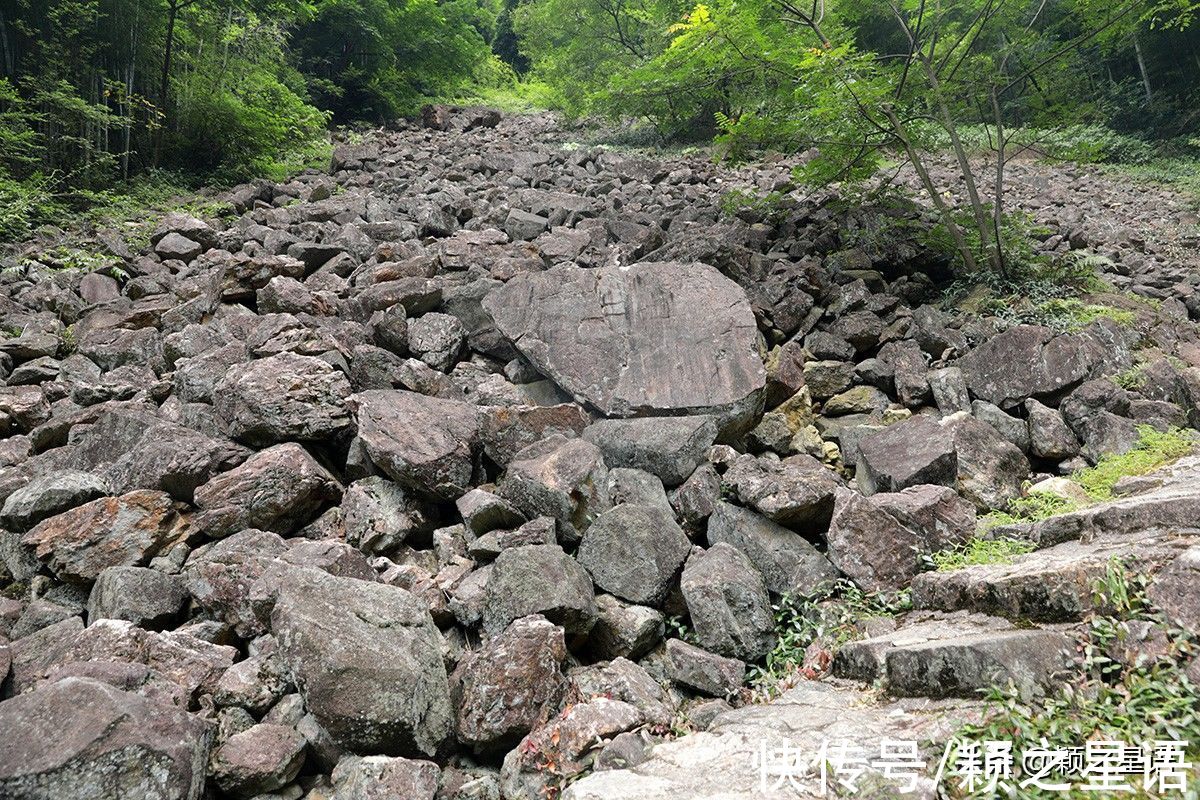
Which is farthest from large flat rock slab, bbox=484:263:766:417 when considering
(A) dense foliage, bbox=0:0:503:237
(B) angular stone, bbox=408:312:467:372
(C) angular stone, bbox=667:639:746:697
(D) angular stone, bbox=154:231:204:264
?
(A) dense foliage, bbox=0:0:503:237

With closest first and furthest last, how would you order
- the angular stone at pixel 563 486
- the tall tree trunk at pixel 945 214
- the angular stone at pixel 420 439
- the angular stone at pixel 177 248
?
the angular stone at pixel 563 486 → the angular stone at pixel 420 439 → the tall tree trunk at pixel 945 214 → the angular stone at pixel 177 248

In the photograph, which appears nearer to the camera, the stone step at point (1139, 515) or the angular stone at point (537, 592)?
the stone step at point (1139, 515)

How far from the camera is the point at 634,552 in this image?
4992 mm

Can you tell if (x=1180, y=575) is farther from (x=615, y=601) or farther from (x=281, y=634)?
(x=281, y=634)

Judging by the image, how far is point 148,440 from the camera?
19.6 ft

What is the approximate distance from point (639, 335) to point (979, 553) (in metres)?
4.32

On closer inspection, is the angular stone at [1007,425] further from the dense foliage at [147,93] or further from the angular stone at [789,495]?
the dense foliage at [147,93]

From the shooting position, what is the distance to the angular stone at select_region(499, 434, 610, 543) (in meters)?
5.41

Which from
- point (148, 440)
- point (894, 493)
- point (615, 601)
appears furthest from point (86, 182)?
Answer: point (894, 493)

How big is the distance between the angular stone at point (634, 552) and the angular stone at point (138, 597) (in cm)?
301

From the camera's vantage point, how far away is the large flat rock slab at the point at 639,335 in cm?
711

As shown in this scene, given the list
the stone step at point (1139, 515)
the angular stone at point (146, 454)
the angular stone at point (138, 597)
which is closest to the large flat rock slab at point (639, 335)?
the stone step at point (1139, 515)

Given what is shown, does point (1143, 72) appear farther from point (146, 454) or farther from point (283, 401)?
point (146, 454)

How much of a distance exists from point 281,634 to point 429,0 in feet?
85.2
